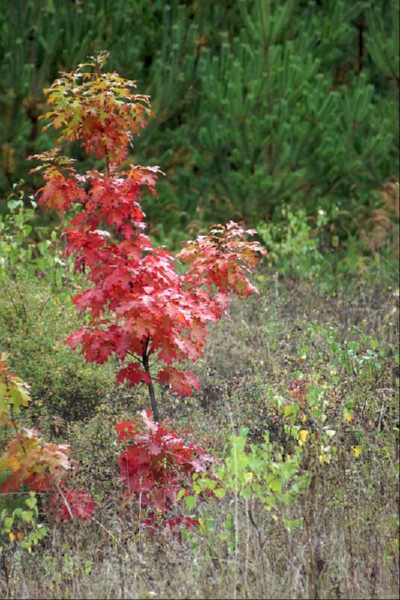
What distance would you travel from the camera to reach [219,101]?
421 inches

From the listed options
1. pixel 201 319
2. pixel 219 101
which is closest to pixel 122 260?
pixel 201 319

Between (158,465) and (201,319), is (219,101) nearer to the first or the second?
(201,319)

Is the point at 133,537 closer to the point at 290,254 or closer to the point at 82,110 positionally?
the point at 82,110

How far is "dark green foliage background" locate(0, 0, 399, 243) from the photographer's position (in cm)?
1005

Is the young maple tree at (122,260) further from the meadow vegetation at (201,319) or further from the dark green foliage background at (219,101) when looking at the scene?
the dark green foliage background at (219,101)

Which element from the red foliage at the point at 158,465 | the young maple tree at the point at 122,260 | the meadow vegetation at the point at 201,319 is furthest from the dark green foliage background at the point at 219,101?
the red foliage at the point at 158,465

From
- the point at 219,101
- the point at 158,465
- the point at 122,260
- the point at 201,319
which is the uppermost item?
the point at 219,101

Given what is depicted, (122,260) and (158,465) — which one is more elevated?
(122,260)

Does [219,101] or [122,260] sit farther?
[219,101]

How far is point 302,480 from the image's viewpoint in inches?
161


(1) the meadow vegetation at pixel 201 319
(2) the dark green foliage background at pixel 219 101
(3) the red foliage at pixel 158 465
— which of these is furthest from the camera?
(2) the dark green foliage background at pixel 219 101

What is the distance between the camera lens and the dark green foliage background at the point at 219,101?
10.1 meters

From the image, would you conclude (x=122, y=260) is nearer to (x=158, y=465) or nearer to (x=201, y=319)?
(x=201, y=319)

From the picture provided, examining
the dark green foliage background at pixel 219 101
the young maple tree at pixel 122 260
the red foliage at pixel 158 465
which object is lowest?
the red foliage at pixel 158 465
